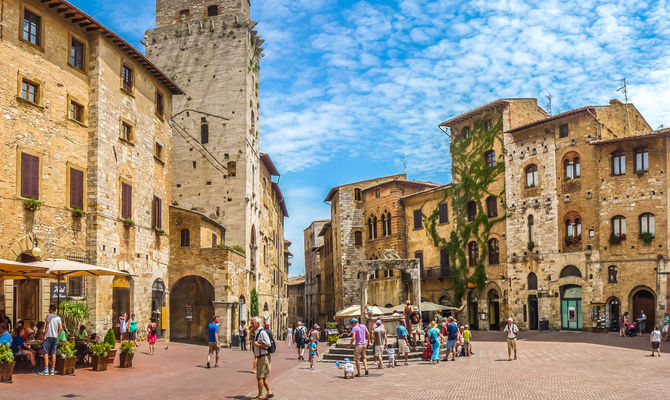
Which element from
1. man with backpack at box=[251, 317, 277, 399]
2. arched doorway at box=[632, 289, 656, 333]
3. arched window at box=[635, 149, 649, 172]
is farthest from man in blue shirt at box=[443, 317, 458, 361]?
arched window at box=[635, 149, 649, 172]

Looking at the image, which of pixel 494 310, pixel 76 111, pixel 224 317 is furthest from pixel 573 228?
pixel 76 111

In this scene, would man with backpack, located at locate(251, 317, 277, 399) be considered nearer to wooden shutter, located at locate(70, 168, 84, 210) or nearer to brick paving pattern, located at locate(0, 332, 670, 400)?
brick paving pattern, located at locate(0, 332, 670, 400)

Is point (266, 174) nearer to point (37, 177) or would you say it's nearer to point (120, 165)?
point (120, 165)

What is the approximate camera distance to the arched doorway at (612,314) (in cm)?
3875

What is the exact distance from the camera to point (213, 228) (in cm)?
3928

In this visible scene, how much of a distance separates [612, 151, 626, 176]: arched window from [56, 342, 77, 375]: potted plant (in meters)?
32.6

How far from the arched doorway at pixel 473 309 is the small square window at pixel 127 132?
27418mm

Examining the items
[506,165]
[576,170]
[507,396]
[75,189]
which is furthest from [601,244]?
[75,189]

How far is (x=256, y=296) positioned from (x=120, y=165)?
60.7 feet

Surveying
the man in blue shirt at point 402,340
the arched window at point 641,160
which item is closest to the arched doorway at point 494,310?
the arched window at point 641,160

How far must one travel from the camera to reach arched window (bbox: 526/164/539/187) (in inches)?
1731

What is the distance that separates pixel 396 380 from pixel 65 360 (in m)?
9.05

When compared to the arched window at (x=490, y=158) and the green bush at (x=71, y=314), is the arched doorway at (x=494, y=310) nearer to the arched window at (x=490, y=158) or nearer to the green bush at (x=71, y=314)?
the arched window at (x=490, y=158)

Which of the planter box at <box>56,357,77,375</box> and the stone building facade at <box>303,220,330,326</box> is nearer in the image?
the planter box at <box>56,357,77,375</box>
